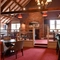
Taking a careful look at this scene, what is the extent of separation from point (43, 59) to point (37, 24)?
8.50 meters

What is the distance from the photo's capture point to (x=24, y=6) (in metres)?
13.2

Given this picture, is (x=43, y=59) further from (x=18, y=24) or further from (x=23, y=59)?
(x=18, y=24)

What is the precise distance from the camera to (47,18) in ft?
43.4

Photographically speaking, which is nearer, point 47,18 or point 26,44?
point 26,44

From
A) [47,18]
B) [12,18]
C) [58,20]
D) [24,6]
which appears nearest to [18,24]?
[12,18]

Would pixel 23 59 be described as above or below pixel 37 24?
below

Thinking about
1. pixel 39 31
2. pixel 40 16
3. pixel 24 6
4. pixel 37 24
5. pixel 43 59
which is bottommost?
pixel 43 59

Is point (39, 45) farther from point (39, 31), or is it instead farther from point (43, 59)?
point (39, 31)

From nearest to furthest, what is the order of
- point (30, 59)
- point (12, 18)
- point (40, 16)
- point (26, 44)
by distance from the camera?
point (30, 59) < point (26, 44) < point (40, 16) < point (12, 18)

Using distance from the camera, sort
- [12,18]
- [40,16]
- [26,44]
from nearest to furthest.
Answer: [26,44], [40,16], [12,18]

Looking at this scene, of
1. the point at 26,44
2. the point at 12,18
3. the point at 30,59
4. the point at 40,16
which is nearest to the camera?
the point at 30,59

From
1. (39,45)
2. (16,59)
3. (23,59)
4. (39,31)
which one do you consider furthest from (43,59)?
(39,31)

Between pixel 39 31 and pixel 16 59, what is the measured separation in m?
8.43

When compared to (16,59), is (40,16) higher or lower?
higher
